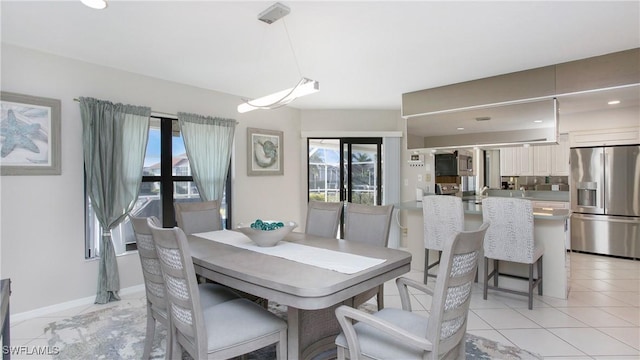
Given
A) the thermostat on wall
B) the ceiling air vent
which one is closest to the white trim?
the thermostat on wall

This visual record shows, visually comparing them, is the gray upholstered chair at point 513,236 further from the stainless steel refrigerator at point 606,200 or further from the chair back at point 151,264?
the chair back at point 151,264

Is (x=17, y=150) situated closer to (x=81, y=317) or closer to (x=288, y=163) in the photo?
(x=81, y=317)

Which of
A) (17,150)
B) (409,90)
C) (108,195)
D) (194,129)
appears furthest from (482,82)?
(17,150)

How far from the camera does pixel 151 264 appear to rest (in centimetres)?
194

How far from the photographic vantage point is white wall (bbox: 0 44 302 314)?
289 centimetres

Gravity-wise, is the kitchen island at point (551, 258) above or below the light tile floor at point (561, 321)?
above

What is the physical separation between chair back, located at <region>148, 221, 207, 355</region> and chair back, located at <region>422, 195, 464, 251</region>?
274cm

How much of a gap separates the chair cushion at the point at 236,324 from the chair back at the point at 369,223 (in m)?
1.16

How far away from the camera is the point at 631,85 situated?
302 centimetres

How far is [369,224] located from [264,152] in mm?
2681

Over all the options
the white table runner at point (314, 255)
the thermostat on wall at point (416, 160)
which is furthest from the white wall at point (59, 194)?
the thermostat on wall at point (416, 160)

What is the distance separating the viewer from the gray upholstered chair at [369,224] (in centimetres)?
266

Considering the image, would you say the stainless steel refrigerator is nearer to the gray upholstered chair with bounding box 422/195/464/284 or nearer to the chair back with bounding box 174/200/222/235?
the gray upholstered chair with bounding box 422/195/464/284

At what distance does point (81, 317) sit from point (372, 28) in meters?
3.56
